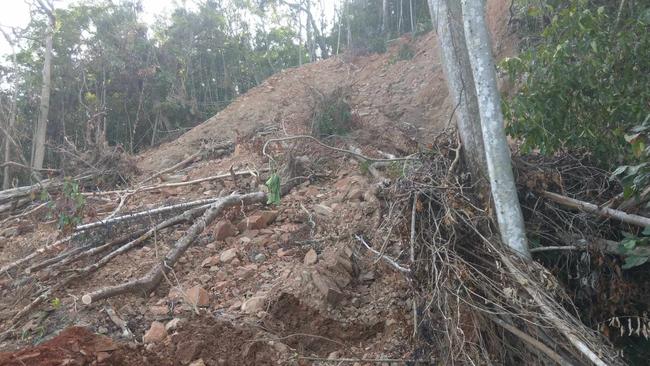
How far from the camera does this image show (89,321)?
4.22 m

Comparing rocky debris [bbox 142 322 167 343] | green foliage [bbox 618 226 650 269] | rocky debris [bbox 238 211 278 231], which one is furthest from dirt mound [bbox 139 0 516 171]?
rocky debris [bbox 142 322 167 343]

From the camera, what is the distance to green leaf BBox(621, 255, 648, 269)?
3356 millimetres

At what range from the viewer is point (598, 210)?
12.0 feet

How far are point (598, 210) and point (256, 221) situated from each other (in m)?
3.26

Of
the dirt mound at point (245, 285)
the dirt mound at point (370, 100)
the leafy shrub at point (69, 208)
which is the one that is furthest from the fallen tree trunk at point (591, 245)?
the leafy shrub at point (69, 208)

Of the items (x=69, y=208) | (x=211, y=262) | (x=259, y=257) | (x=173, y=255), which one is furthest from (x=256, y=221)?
(x=69, y=208)

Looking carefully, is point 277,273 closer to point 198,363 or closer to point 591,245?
point 198,363

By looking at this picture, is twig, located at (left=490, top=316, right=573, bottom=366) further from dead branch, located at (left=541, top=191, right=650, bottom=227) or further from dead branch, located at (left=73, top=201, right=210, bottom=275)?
dead branch, located at (left=73, top=201, right=210, bottom=275)

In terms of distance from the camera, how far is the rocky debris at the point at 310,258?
4762mm

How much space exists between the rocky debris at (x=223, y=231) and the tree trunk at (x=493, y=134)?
286 cm

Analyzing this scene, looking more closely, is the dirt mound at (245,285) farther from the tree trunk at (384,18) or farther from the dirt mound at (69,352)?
the tree trunk at (384,18)

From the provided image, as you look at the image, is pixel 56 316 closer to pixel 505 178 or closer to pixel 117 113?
pixel 505 178

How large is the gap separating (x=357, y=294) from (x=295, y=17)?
13554mm

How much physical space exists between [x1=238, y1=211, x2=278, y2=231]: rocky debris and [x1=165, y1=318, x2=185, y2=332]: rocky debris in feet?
5.44
